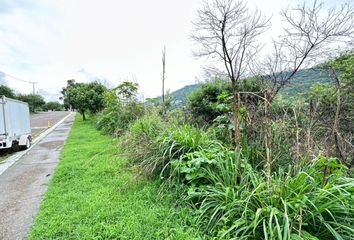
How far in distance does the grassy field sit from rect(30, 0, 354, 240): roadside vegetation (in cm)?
2

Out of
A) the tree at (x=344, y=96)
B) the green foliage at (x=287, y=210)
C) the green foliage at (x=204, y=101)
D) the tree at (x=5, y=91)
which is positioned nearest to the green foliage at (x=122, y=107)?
the green foliage at (x=204, y=101)

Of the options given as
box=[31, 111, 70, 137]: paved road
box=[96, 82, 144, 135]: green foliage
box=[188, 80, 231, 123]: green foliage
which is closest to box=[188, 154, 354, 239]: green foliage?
box=[188, 80, 231, 123]: green foliage

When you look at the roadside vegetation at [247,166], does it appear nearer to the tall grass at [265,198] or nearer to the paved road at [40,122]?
the tall grass at [265,198]

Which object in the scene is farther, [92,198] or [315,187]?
[92,198]

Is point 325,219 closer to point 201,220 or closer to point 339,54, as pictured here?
point 201,220

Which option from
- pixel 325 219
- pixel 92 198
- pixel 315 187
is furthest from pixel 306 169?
pixel 92 198

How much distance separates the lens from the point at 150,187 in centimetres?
401

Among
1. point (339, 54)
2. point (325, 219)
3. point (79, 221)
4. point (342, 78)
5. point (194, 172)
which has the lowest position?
point (79, 221)

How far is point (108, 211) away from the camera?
10.9 feet

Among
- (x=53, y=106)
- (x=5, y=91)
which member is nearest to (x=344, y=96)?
(x=5, y=91)

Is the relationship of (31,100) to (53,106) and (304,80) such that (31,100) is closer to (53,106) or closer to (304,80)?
(53,106)

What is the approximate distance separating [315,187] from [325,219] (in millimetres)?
321

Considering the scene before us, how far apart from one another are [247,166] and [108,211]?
205 cm

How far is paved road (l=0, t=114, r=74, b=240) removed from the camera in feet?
A: 10.8
